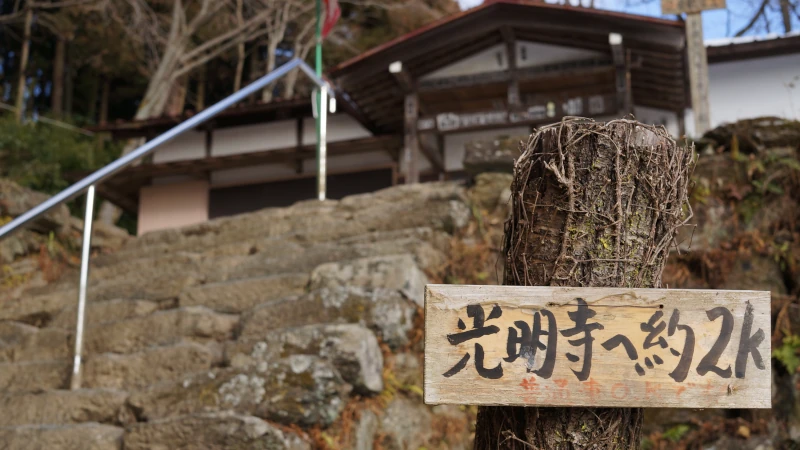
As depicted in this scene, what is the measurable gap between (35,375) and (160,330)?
79 cm

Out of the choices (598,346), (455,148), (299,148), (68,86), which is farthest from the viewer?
(68,86)

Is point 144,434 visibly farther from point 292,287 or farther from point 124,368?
point 292,287

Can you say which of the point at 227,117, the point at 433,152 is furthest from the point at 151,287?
the point at 227,117

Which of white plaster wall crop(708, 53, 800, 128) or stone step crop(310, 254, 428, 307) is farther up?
white plaster wall crop(708, 53, 800, 128)

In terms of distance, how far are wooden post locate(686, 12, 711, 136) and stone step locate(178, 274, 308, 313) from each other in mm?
6056

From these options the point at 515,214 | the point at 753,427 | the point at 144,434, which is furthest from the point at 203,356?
the point at 753,427

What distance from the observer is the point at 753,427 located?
471 centimetres

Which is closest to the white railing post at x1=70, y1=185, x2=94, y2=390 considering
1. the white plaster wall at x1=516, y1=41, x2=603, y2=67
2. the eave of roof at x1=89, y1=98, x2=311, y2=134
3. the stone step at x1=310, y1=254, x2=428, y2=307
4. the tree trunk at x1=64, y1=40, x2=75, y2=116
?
the stone step at x1=310, y1=254, x2=428, y2=307

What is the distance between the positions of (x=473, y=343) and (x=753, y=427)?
145 inches

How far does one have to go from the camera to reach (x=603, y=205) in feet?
6.68

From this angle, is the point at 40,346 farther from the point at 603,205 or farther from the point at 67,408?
the point at 603,205

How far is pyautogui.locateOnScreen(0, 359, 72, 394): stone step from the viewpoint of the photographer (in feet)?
14.6

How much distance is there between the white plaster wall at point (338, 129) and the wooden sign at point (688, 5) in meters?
5.31

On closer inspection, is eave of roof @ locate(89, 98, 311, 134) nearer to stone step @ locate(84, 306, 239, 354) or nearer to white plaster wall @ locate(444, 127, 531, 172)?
white plaster wall @ locate(444, 127, 531, 172)
